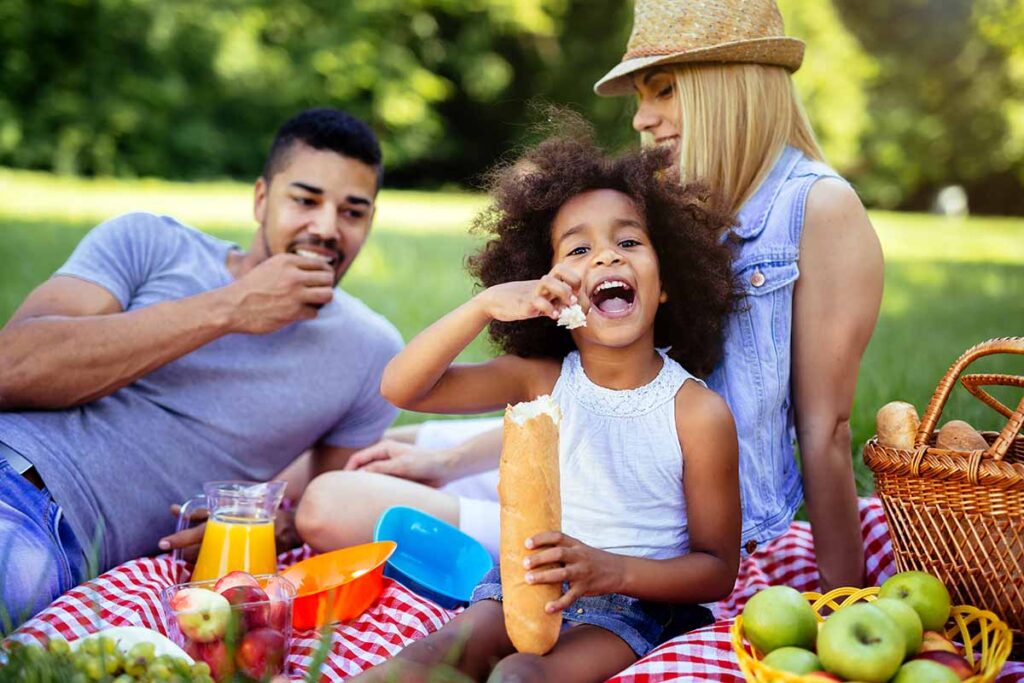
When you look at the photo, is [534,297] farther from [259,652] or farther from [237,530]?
[237,530]

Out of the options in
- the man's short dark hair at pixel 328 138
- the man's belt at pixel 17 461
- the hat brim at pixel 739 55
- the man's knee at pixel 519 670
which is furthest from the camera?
Result: the man's short dark hair at pixel 328 138

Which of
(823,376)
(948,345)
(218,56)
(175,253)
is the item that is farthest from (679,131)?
(218,56)

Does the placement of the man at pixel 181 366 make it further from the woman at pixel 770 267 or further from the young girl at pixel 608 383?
the young girl at pixel 608 383

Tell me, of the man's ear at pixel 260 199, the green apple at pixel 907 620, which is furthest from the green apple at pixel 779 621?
the man's ear at pixel 260 199

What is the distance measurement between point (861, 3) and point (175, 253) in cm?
2498

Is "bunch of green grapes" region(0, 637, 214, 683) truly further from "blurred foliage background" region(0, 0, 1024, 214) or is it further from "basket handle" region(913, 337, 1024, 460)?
"blurred foliage background" region(0, 0, 1024, 214)

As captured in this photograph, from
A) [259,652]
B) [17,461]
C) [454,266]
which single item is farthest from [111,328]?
[454,266]

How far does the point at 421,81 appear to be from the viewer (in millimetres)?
21312

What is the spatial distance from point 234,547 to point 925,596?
5.57ft

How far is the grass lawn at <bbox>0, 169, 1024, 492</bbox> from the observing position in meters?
5.77

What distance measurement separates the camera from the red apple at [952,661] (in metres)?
1.86

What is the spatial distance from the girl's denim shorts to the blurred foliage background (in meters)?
17.1

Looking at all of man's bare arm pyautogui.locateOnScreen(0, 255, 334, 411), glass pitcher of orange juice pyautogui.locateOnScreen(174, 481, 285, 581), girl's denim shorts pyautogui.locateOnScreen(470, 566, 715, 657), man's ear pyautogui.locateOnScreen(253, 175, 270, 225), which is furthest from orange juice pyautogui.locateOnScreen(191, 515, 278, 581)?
man's ear pyautogui.locateOnScreen(253, 175, 270, 225)

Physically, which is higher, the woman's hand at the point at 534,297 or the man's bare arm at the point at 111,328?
the woman's hand at the point at 534,297
